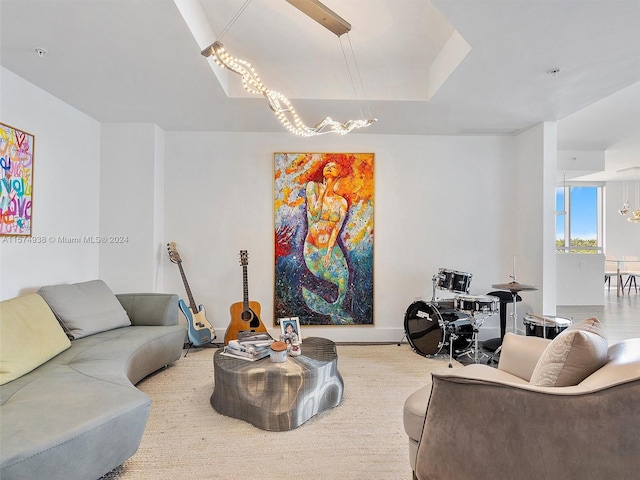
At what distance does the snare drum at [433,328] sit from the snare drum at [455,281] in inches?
8.6

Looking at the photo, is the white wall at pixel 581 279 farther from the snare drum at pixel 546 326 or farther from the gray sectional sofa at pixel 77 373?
the gray sectional sofa at pixel 77 373

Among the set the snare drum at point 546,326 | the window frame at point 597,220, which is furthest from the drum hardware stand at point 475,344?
the window frame at point 597,220

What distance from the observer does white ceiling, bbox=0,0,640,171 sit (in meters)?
1.98

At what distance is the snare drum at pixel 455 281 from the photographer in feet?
11.2

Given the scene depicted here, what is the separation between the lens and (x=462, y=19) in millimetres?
1996

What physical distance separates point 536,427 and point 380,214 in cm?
315

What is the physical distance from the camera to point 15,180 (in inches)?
108

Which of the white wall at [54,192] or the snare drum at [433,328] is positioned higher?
the white wall at [54,192]

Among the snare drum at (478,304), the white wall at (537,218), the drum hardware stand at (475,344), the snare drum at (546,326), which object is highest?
the white wall at (537,218)

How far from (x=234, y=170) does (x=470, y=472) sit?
3664 mm

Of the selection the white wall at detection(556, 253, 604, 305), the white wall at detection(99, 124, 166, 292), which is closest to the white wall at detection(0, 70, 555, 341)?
the white wall at detection(99, 124, 166, 292)

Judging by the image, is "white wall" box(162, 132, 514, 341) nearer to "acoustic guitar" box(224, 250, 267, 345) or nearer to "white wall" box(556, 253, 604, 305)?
"acoustic guitar" box(224, 250, 267, 345)

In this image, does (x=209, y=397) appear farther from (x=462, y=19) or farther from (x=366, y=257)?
(x=462, y=19)

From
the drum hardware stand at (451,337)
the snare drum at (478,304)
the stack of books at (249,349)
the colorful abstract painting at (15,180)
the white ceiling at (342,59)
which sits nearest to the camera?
the white ceiling at (342,59)
